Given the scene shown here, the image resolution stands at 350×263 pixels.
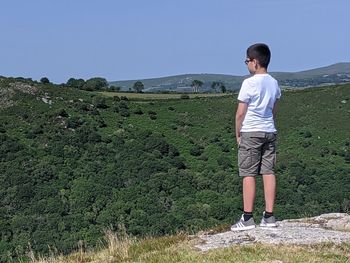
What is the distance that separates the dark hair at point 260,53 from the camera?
22.1 ft

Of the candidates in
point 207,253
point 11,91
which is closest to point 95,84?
point 11,91

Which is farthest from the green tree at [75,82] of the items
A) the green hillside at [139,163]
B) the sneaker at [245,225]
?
the sneaker at [245,225]

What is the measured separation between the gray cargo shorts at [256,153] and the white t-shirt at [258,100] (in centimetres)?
7

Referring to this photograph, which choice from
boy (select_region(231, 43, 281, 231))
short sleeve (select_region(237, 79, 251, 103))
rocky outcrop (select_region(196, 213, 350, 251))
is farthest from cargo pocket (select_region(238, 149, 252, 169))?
rocky outcrop (select_region(196, 213, 350, 251))

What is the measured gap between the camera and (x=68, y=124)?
5831 cm

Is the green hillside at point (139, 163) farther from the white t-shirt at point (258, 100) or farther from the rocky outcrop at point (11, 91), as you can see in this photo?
the white t-shirt at point (258, 100)

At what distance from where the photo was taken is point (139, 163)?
51062 millimetres

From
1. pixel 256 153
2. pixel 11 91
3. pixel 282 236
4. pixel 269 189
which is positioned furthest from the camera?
pixel 11 91

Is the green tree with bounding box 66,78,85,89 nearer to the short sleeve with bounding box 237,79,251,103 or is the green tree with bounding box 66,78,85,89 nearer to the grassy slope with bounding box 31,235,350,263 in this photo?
the grassy slope with bounding box 31,235,350,263

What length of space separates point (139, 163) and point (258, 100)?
4454 centimetres

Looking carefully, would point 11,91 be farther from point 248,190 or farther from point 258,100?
point 258,100

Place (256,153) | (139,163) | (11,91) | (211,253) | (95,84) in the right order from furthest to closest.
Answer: (95,84), (11,91), (139,163), (256,153), (211,253)

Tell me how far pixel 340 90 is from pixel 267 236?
2726 inches

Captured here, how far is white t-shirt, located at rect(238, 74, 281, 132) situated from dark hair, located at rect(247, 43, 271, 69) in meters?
0.17
